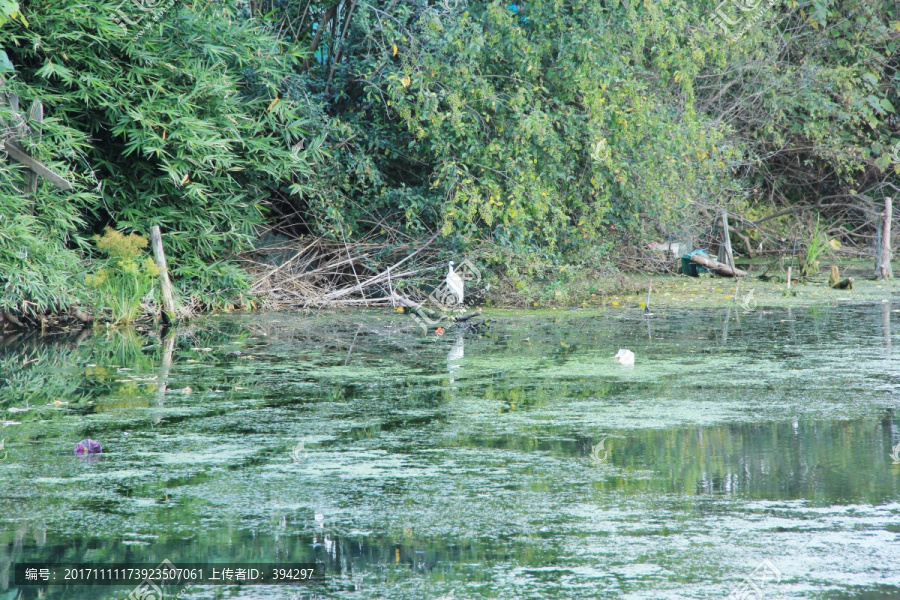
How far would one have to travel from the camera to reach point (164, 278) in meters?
7.96

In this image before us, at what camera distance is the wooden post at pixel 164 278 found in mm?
7934

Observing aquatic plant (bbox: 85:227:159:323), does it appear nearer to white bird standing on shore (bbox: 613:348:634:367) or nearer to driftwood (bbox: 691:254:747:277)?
white bird standing on shore (bbox: 613:348:634:367)

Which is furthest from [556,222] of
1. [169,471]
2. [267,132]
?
[169,471]

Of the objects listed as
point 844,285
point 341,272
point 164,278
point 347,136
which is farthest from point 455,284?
point 844,285

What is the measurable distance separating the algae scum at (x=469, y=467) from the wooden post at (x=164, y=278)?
5.01 feet

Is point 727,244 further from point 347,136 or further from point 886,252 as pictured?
point 347,136

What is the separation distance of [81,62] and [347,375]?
4227 mm

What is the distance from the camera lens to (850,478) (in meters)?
3.38

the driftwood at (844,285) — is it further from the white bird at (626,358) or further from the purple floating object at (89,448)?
the purple floating object at (89,448)

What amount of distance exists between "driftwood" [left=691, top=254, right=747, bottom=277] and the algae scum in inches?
207

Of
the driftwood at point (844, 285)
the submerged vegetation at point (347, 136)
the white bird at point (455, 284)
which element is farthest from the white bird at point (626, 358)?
the driftwood at point (844, 285)

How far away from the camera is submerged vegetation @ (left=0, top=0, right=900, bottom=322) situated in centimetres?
768

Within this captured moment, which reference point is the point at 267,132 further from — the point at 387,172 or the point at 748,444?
the point at 748,444

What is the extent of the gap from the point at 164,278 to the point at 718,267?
265 inches
